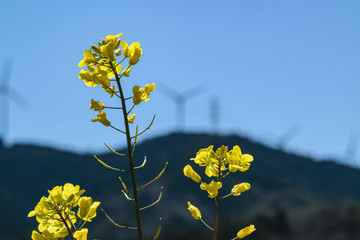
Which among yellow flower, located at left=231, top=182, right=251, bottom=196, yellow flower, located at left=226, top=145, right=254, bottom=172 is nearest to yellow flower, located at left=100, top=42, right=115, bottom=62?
yellow flower, located at left=226, top=145, right=254, bottom=172

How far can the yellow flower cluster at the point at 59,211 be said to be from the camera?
1.88 metres

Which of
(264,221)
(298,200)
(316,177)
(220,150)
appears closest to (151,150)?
(316,177)

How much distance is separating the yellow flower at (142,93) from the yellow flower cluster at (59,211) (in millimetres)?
444

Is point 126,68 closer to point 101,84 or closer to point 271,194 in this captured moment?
point 101,84

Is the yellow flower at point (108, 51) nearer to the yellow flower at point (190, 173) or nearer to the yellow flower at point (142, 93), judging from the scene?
the yellow flower at point (142, 93)

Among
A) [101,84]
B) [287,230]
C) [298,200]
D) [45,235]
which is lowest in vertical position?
[298,200]

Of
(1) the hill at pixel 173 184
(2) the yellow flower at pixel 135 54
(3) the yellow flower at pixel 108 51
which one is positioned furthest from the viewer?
(1) the hill at pixel 173 184

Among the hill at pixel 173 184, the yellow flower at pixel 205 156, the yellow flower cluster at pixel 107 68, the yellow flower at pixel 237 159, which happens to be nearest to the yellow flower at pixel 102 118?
the yellow flower cluster at pixel 107 68

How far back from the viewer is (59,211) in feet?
6.18

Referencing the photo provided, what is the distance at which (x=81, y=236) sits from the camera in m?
1.79

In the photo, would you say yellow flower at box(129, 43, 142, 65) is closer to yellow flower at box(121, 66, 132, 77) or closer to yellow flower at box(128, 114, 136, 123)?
yellow flower at box(121, 66, 132, 77)

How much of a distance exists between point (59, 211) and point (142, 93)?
60 centimetres

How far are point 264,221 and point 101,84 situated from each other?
42.2 meters

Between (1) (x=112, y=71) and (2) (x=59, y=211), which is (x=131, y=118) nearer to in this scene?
(1) (x=112, y=71)
